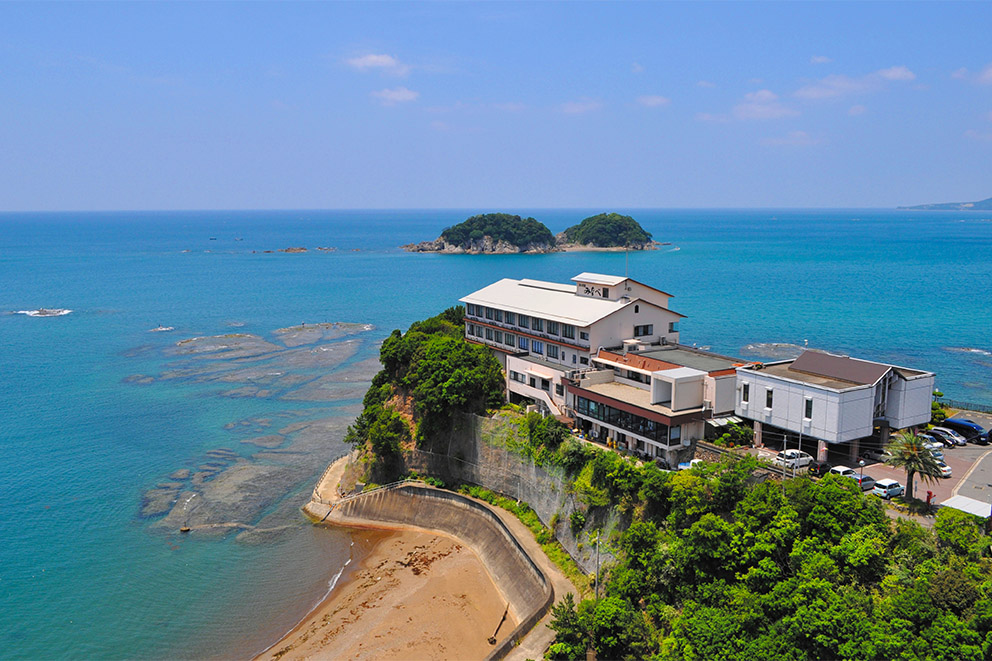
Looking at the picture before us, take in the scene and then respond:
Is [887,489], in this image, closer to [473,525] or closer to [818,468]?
[818,468]

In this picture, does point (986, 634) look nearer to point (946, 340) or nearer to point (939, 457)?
point (939, 457)

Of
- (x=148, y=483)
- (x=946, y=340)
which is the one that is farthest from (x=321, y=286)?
(x=946, y=340)

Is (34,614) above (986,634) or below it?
below

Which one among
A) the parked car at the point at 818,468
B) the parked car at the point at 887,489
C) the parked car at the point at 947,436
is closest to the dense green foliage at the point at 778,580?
the parked car at the point at 887,489

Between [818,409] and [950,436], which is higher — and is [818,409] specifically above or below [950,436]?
above

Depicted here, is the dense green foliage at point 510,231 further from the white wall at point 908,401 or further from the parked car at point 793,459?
the parked car at point 793,459

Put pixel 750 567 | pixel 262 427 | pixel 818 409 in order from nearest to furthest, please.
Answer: pixel 750 567
pixel 818 409
pixel 262 427

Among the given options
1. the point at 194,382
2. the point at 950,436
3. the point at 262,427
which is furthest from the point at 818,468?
the point at 194,382
